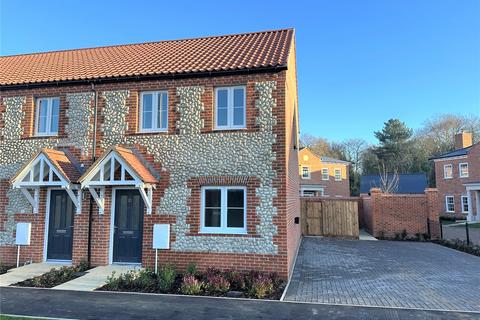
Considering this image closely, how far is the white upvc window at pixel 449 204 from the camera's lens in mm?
36062

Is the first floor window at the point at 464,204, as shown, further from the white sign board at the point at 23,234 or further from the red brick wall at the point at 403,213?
the white sign board at the point at 23,234

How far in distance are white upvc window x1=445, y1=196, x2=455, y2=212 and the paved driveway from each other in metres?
24.2

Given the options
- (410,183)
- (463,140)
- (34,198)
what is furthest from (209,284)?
(463,140)

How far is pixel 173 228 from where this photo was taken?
10.2m

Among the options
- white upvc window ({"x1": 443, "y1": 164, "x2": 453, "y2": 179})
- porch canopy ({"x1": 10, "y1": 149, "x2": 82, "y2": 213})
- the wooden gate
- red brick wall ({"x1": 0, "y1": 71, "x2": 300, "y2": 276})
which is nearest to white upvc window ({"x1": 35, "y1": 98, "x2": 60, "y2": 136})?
red brick wall ({"x1": 0, "y1": 71, "x2": 300, "y2": 276})

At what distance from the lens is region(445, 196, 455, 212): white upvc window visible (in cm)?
3606

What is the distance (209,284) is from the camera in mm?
8305

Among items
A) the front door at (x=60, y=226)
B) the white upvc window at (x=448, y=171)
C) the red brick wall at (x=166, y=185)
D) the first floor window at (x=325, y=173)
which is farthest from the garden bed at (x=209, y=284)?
the first floor window at (x=325, y=173)

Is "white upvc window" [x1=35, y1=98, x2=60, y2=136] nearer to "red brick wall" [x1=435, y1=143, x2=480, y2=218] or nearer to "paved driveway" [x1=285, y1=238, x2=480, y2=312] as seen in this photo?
"paved driveway" [x1=285, y1=238, x2=480, y2=312]

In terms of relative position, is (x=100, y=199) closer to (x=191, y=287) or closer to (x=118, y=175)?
(x=118, y=175)

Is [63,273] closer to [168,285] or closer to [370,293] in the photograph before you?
[168,285]

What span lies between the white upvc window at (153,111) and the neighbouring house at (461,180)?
31891mm

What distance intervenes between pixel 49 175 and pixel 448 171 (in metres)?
38.8

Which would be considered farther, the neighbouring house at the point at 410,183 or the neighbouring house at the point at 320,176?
the neighbouring house at the point at 320,176
